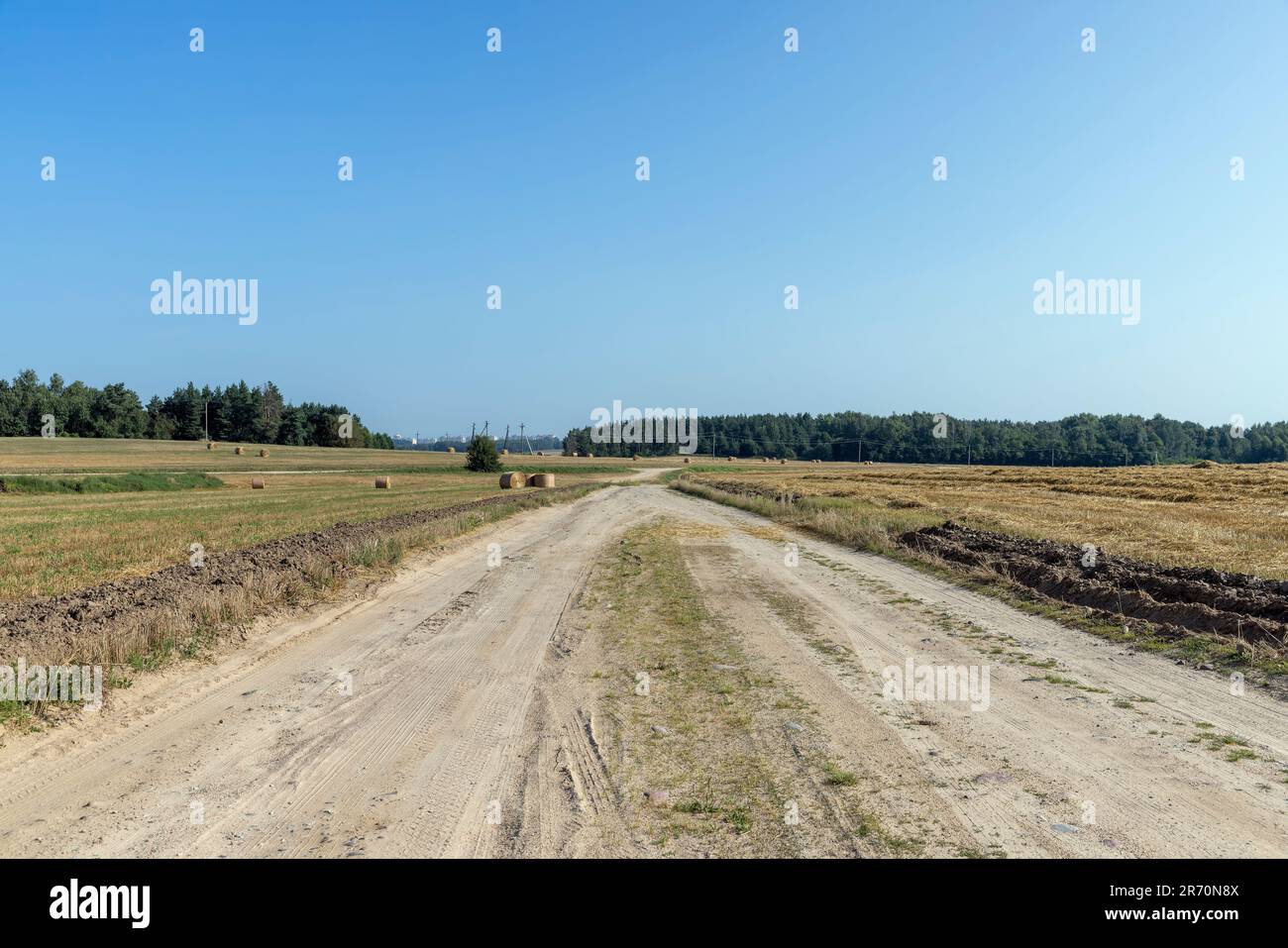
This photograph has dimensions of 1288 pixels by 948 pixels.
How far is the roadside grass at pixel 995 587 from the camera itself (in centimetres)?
934

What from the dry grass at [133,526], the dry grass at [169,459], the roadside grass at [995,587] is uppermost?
the dry grass at [169,459]

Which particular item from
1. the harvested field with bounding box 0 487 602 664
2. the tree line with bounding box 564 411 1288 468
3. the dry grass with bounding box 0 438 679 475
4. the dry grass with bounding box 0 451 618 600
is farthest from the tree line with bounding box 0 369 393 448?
the harvested field with bounding box 0 487 602 664

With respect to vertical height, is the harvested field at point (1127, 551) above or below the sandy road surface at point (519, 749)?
above

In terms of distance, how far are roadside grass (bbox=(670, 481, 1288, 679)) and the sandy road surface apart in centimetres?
57

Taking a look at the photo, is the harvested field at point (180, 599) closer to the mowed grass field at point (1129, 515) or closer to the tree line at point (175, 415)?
the mowed grass field at point (1129, 515)

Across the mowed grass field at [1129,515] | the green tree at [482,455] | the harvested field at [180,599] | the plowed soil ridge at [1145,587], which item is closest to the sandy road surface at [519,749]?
the harvested field at [180,599]

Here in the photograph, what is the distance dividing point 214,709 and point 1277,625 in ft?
41.1

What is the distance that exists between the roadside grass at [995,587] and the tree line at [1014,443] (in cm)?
12420

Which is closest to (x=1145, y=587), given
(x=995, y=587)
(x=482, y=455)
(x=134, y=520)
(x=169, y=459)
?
(x=995, y=587)

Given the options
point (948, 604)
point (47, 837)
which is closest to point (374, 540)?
point (948, 604)

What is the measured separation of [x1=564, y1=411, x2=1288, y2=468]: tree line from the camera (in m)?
149

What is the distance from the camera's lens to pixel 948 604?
13672 millimetres

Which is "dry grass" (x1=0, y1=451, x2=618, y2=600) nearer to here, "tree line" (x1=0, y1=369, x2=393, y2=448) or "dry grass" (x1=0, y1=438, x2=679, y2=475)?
"dry grass" (x1=0, y1=438, x2=679, y2=475)
